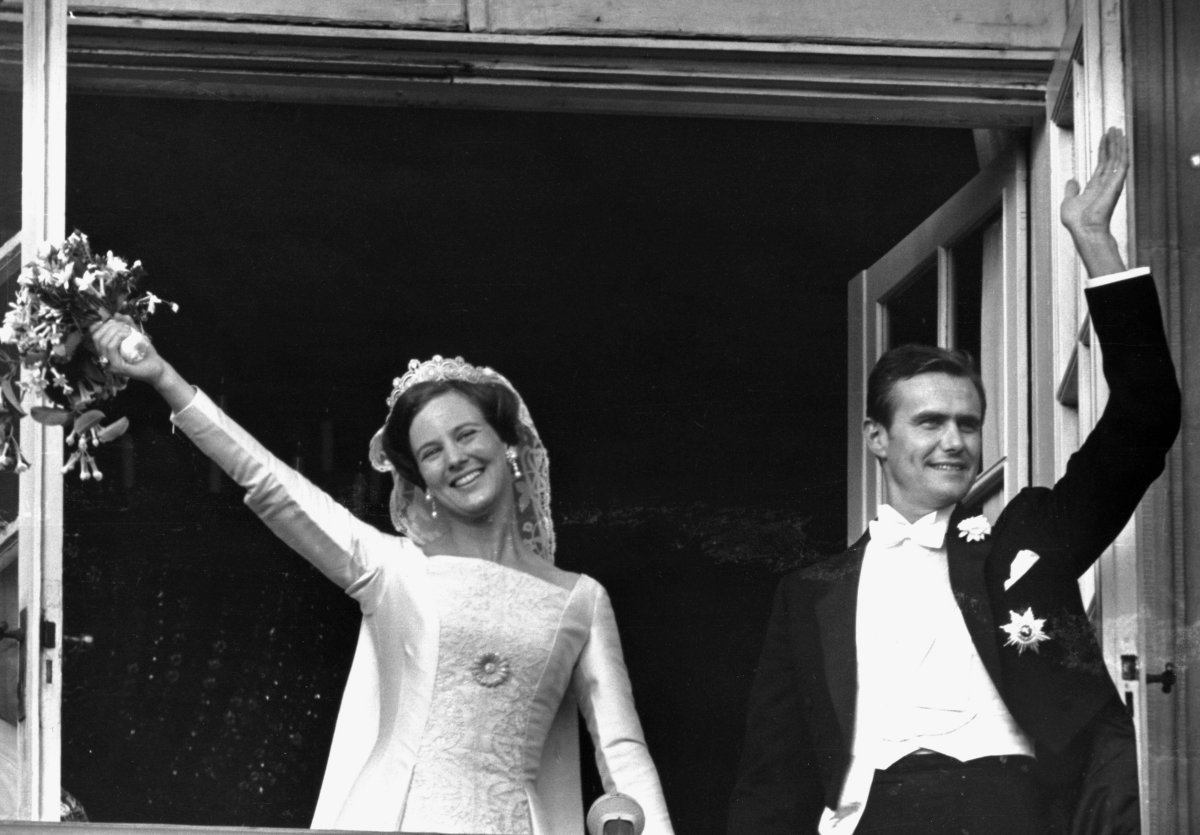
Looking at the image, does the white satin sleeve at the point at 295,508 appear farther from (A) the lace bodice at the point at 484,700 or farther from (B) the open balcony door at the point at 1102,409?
(B) the open balcony door at the point at 1102,409

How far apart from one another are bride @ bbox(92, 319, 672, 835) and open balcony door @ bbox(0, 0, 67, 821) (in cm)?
22

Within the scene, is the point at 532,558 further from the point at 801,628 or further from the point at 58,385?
the point at 58,385

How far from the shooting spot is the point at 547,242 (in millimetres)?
5906

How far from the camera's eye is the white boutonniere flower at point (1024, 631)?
521 centimetres

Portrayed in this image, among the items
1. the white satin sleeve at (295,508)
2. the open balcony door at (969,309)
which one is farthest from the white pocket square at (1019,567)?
the white satin sleeve at (295,508)

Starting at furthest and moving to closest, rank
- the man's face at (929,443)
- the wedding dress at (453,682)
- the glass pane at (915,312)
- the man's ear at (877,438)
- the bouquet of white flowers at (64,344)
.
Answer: the glass pane at (915,312) → the man's ear at (877,438) → the man's face at (929,443) → the wedding dress at (453,682) → the bouquet of white flowers at (64,344)

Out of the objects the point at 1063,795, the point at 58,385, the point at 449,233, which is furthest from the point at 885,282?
the point at 58,385

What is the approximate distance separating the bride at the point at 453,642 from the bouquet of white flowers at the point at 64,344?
39mm

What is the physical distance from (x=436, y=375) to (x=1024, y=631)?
1.24 meters

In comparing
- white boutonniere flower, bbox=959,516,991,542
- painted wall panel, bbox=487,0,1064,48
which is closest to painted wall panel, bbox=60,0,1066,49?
painted wall panel, bbox=487,0,1064,48

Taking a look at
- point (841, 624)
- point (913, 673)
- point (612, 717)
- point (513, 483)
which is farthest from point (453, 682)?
point (913, 673)

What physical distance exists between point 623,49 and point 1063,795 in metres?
1.64

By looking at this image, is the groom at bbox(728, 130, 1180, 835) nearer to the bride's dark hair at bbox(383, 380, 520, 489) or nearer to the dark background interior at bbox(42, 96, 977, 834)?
the dark background interior at bbox(42, 96, 977, 834)

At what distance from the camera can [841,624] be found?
211 inches
